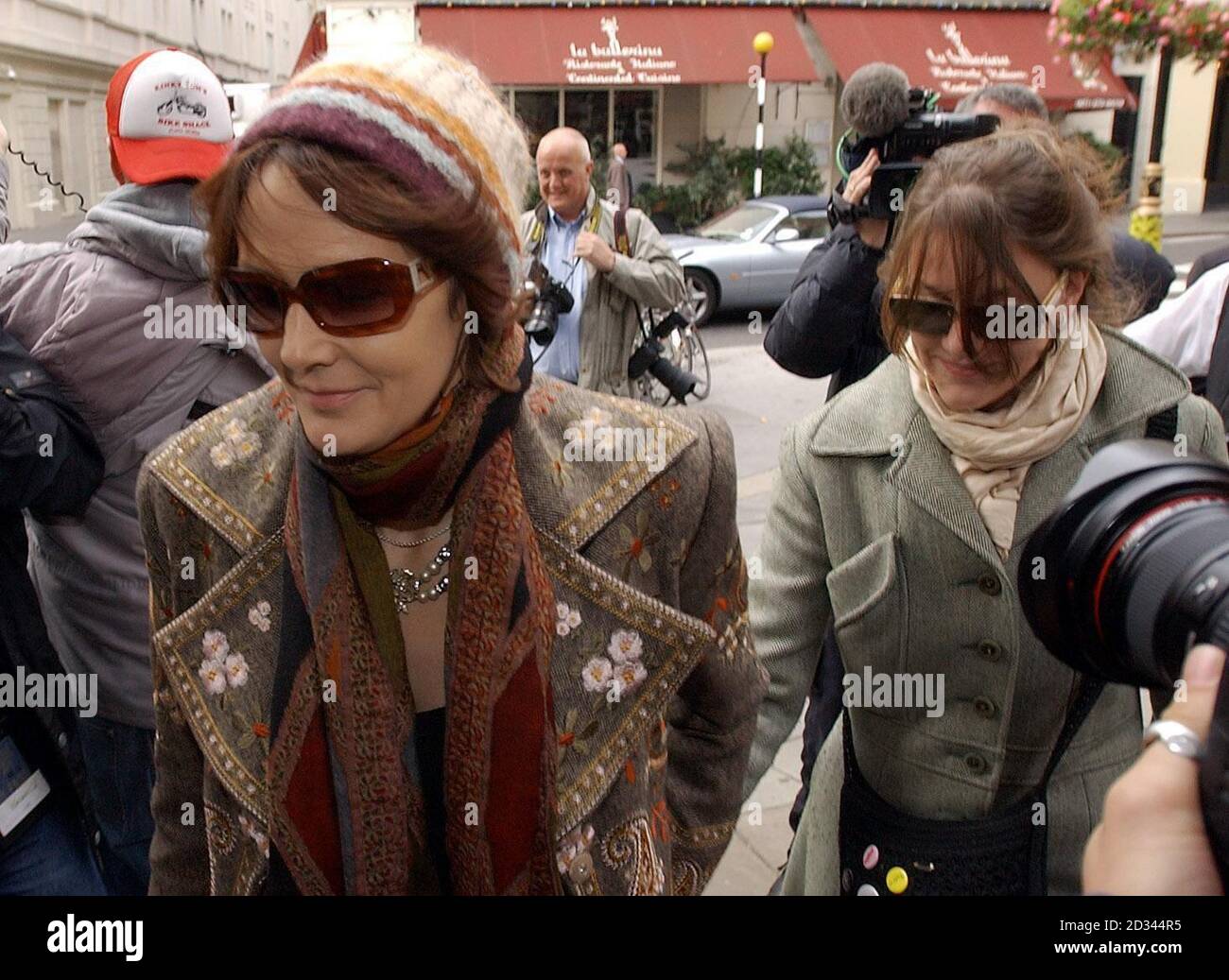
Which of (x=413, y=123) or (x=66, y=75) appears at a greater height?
(x=66, y=75)

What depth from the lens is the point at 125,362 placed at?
225 centimetres

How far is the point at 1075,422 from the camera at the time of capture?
1716 mm

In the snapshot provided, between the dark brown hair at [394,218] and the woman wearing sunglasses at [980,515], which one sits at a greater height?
the dark brown hair at [394,218]

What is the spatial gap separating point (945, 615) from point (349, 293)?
1.00 m

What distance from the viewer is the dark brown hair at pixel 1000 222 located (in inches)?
66.7

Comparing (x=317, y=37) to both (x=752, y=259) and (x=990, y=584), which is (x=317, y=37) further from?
(x=990, y=584)

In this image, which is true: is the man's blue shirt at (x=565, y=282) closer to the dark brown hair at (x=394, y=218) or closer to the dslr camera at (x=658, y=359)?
the dslr camera at (x=658, y=359)

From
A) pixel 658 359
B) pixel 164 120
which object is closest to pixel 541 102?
pixel 658 359

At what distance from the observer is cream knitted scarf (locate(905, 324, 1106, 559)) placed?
1.70m

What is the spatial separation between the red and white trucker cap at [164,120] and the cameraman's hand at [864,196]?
1.41 metres

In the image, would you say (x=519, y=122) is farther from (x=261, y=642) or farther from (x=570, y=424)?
(x=261, y=642)

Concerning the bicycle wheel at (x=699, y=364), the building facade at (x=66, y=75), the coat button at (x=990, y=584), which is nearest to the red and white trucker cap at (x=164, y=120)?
the coat button at (x=990, y=584)
